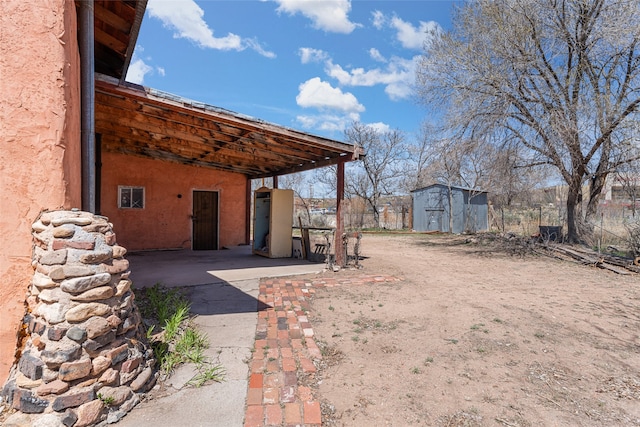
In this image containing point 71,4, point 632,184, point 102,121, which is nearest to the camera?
point 71,4

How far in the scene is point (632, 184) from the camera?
916cm

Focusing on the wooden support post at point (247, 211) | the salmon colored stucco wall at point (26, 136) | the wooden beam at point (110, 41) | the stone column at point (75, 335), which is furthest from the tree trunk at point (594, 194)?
the salmon colored stucco wall at point (26, 136)

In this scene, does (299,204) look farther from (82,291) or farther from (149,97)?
(82,291)

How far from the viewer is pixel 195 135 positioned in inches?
247

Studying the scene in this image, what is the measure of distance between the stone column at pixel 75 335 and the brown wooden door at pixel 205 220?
765 cm

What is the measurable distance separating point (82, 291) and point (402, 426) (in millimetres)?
2268

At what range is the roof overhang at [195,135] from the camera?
181 inches

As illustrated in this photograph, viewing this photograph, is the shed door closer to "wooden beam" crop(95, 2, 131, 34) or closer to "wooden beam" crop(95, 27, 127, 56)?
"wooden beam" crop(95, 27, 127, 56)

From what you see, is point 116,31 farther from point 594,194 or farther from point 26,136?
point 594,194

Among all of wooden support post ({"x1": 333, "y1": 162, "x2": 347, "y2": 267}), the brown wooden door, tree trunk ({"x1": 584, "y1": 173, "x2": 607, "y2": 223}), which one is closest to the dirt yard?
wooden support post ({"x1": 333, "y1": 162, "x2": 347, "y2": 267})

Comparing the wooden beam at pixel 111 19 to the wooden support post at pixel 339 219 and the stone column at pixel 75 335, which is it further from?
the wooden support post at pixel 339 219

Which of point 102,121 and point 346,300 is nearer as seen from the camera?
point 346,300

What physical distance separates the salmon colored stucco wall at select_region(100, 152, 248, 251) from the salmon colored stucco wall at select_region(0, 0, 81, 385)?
661 centimetres

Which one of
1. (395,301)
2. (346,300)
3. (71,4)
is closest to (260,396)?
(346,300)
